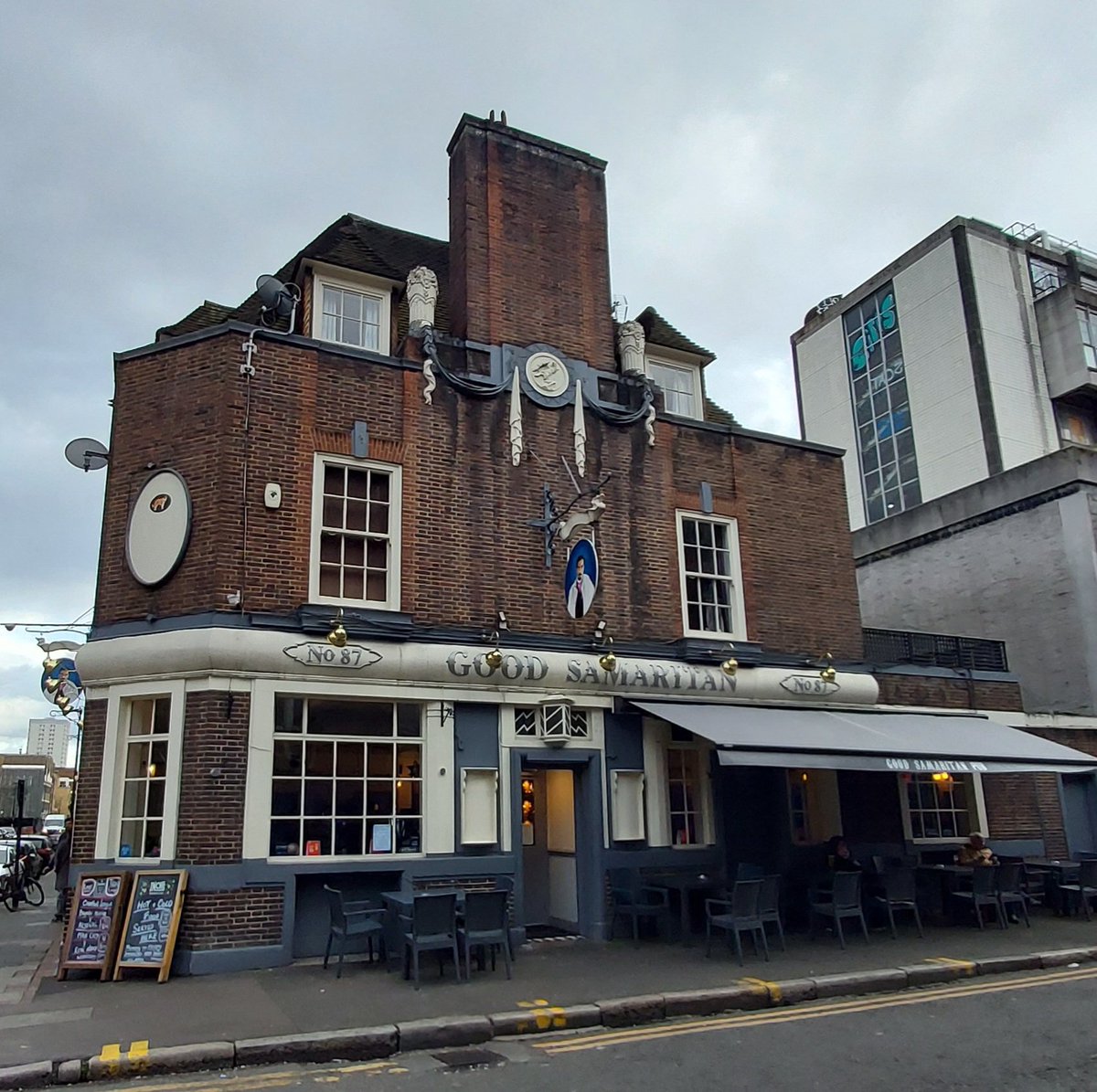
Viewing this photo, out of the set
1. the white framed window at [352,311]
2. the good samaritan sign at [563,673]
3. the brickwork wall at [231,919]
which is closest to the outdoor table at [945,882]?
the good samaritan sign at [563,673]

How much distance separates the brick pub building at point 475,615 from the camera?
11.5 metres

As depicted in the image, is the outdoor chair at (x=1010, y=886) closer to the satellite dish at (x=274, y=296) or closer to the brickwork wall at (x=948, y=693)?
the brickwork wall at (x=948, y=693)

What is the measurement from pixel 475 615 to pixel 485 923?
425cm

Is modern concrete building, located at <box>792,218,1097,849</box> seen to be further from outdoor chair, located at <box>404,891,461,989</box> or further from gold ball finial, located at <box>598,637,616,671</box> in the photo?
outdoor chair, located at <box>404,891,461,989</box>

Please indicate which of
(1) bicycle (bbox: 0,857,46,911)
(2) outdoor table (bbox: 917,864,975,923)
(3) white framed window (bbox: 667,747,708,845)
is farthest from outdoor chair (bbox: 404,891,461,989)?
(1) bicycle (bbox: 0,857,46,911)

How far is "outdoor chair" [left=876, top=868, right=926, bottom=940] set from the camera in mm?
12664

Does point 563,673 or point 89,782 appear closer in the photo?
point 89,782

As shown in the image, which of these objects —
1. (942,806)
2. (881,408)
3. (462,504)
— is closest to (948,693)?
(942,806)

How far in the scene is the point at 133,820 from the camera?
11.5m

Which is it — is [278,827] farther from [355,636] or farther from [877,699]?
[877,699]

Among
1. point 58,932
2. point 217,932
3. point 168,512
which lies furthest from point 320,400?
point 58,932

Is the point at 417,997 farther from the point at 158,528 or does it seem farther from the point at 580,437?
the point at 580,437

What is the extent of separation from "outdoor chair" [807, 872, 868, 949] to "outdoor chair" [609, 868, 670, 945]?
6.35ft

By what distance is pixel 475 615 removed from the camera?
13141 millimetres
